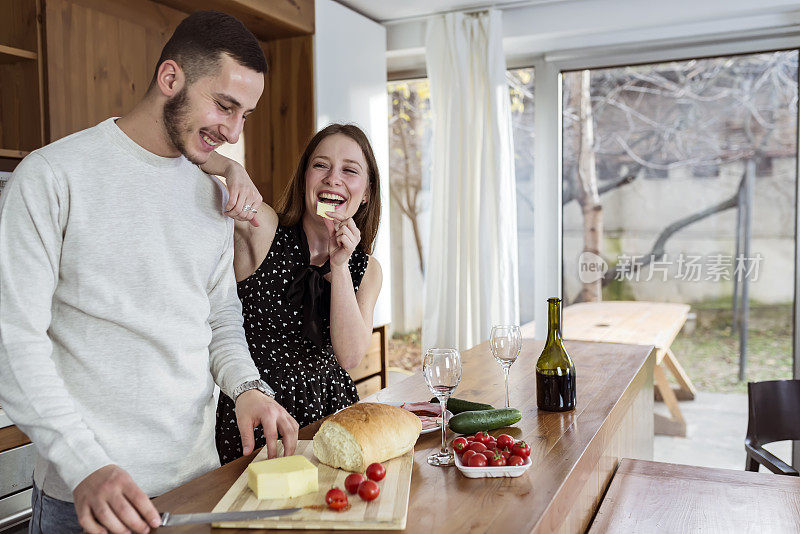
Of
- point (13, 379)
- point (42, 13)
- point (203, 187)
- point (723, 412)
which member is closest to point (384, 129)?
point (42, 13)

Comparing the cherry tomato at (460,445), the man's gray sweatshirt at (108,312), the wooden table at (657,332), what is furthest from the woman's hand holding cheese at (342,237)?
the wooden table at (657,332)

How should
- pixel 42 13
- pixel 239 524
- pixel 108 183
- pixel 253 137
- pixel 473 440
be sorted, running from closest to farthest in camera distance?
1. pixel 239 524
2. pixel 108 183
3. pixel 473 440
4. pixel 42 13
5. pixel 253 137

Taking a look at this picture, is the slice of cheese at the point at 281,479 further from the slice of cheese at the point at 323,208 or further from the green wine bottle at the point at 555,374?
the slice of cheese at the point at 323,208

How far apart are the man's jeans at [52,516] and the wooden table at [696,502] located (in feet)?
3.59

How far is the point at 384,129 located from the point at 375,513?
3.25 meters

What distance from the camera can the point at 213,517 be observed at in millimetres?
1071

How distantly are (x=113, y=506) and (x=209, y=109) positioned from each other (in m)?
0.71

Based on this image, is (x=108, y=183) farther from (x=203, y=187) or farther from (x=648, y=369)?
(x=648, y=369)

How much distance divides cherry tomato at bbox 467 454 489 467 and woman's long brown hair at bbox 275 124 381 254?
1.01m

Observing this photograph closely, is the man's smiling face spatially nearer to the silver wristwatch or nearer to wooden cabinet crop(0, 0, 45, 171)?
the silver wristwatch

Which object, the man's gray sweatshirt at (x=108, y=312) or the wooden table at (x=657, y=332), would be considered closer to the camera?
the man's gray sweatshirt at (x=108, y=312)

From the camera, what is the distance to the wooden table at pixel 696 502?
164 centimetres

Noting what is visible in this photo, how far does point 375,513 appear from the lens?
111cm

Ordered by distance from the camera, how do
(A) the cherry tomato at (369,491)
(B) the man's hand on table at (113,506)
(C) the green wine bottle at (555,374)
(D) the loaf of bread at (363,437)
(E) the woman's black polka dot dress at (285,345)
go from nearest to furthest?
(B) the man's hand on table at (113,506), (A) the cherry tomato at (369,491), (D) the loaf of bread at (363,437), (C) the green wine bottle at (555,374), (E) the woman's black polka dot dress at (285,345)
